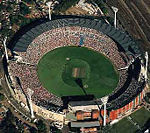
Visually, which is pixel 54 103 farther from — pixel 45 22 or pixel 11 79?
pixel 45 22

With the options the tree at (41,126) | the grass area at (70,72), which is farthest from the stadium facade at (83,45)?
the tree at (41,126)

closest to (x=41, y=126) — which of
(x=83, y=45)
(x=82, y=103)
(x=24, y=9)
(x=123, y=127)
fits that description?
(x=82, y=103)

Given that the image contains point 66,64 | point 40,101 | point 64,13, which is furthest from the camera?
point 64,13

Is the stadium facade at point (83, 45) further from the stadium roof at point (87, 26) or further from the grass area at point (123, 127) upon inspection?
the grass area at point (123, 127)

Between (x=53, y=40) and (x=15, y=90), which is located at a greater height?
(x=53, y=40)

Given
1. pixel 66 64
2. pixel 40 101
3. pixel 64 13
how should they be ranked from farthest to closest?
pixel 64 13
pixel 66 64
pixel 40 101

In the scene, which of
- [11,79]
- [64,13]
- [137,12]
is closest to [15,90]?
[11,79]

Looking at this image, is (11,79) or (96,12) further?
(96,12)

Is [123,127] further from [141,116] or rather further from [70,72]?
[70,72]
